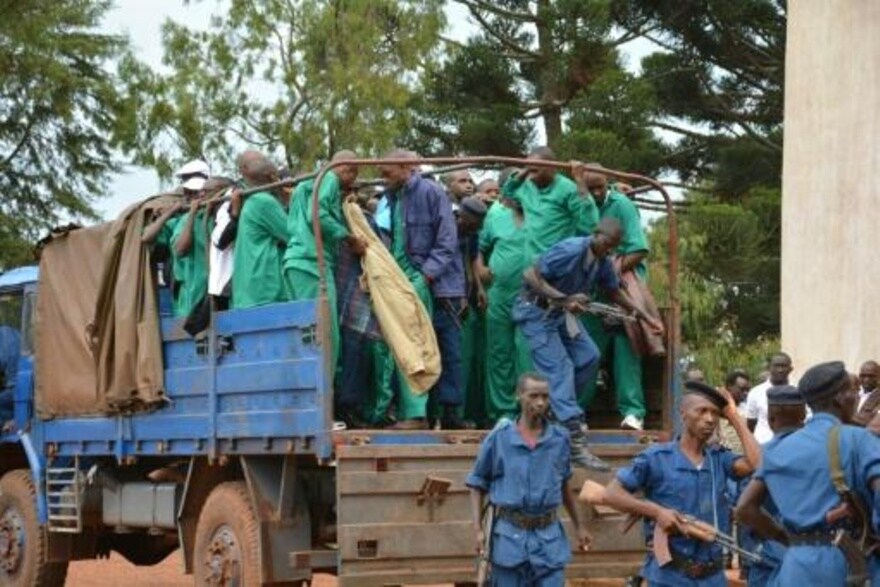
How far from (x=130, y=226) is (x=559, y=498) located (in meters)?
3.82

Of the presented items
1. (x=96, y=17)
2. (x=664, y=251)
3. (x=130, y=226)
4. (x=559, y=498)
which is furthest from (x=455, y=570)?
(x=96, y=17)

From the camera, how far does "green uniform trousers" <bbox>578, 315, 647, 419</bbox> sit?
35.2 feet

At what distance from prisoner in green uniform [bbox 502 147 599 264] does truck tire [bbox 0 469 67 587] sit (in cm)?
405

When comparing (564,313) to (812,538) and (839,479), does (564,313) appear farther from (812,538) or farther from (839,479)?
(839,479)

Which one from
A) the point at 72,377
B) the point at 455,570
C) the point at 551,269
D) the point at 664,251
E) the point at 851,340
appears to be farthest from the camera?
the point at 664,251

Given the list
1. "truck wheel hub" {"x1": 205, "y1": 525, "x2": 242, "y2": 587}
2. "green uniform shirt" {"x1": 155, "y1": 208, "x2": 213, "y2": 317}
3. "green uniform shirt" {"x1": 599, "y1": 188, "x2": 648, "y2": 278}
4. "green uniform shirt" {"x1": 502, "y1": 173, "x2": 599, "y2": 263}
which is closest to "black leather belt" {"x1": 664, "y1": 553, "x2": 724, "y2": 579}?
"green uniform shirt" {"x1": 502, "y1": 173, "x2": 599, "y2": 263}

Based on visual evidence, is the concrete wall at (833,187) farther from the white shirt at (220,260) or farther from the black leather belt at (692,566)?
the black leather belt at (692,566)

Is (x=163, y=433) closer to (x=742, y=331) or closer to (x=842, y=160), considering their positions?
(x=842, y=160)

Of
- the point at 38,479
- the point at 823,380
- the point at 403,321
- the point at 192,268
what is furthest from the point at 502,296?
the point at 823,380

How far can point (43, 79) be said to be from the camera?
30.1m

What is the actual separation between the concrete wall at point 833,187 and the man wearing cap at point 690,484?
839 cm

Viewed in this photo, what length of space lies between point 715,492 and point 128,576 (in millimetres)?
8750

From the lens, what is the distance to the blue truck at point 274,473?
30.8 feet

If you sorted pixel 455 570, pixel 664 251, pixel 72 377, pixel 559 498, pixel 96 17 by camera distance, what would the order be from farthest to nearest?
pixel 96 17, pixel 664 251, pixel 72 377, pixel 455 570, pixel 559 498
